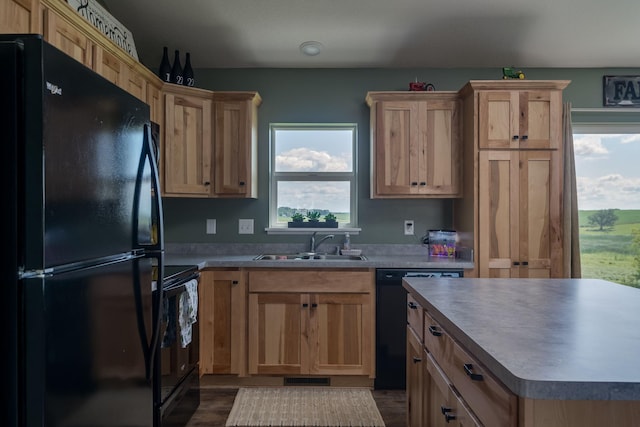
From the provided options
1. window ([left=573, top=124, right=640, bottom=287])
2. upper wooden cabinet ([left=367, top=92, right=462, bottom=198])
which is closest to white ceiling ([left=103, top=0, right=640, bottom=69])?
upper wooden cabinet ([left=367, top=92, right=462, bottom=198])

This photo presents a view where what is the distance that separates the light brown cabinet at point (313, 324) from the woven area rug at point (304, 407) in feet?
0.44

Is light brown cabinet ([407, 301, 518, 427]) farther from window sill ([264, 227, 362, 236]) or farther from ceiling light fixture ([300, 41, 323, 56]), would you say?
ceiling light fixture ([300, 41, 323, 56])

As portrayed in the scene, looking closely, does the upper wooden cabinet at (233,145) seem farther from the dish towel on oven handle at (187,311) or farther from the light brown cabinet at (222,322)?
the dish towel on oven handle at (187,311)

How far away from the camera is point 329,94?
3.31 meters

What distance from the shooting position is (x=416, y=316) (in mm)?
1670

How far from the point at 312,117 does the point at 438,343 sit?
95.9 inches

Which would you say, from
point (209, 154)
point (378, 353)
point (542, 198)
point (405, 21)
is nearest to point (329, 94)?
point (405, 21)

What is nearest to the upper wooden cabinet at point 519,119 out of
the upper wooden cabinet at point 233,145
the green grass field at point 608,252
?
the green grass field at point 608,252

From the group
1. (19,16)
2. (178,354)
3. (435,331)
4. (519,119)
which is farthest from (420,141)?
(19,16)

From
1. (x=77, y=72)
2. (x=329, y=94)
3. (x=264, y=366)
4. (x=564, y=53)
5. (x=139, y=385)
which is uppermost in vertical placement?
(x=564, y=53)

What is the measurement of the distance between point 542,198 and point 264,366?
2.38 metres

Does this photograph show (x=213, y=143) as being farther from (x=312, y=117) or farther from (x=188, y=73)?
(x=312, y=117)

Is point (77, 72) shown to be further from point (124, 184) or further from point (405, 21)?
point (405, 21)

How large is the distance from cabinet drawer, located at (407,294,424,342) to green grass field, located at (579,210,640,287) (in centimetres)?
246
